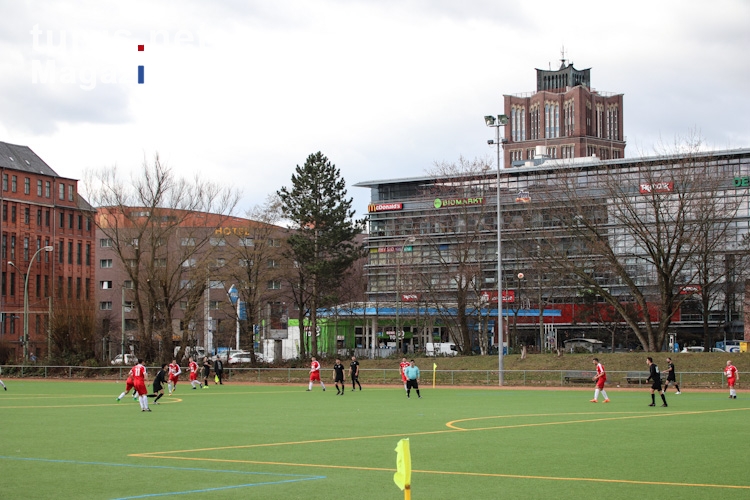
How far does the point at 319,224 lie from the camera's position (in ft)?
239

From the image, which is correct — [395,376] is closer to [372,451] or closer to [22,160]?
[372,451]

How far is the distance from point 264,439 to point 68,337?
53135 millimetres

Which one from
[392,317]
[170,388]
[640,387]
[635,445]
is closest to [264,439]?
[635,445]

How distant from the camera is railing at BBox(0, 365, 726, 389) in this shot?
49.2 metres

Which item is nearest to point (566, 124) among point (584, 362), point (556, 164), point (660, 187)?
point (556, 164)

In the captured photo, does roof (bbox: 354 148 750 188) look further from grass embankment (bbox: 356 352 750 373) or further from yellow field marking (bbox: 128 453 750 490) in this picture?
yellow field marking (bbox: 128 453 750 490)

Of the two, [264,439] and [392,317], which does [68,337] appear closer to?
[392,317]

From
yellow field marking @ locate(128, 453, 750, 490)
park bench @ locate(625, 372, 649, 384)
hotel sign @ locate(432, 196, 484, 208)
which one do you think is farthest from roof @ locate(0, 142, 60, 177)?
yellow field marking @ locate(128, 453, 750, 490)

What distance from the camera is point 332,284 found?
72438 mm

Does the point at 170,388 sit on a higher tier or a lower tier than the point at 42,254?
lower

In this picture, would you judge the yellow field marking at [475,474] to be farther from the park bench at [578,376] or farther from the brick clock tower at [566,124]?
the brick clock tower at [566,124]

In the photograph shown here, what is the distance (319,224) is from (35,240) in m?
54.1

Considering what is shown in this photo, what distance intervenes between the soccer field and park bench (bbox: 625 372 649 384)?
51.7 ft

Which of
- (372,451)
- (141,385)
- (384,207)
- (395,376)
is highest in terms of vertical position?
(384,207)
